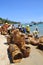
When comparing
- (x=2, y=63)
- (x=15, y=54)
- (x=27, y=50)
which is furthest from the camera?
(x=27, y=50)

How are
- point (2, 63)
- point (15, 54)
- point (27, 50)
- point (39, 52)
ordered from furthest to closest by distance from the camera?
point (39, 52) < point (27, 50) < point (15, 54) < point (2, 63)

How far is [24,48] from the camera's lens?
40.9 ft

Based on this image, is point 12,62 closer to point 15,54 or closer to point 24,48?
point 15,54

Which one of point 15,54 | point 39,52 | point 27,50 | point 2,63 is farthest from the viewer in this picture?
point 39,52

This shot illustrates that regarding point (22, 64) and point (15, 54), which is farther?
Result: point (15, 54)

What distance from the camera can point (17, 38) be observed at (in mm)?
13562

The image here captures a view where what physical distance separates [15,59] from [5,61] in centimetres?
56

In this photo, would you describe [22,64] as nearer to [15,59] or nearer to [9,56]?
[15,59]

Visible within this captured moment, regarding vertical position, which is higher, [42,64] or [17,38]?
[17,38]

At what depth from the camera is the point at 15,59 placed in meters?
10.9

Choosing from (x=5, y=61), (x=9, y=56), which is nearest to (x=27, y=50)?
(x=9, y=56)

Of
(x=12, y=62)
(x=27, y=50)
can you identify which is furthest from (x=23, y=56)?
(x=12, y=62)

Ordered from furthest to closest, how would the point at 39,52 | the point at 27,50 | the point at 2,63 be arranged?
1. the point at 39,52
2. the point at 27,50
3. the point at 2,63

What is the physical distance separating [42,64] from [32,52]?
→ 2.58 m
